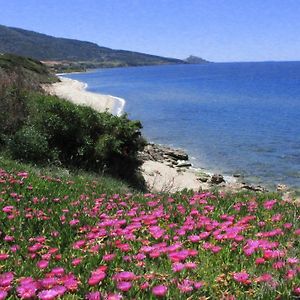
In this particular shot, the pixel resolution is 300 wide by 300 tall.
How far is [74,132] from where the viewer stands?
15.6 meters

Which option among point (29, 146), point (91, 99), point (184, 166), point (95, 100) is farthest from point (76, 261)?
point (91, 99)

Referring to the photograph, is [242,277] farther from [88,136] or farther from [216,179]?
[216,179]

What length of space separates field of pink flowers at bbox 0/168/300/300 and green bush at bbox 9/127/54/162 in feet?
25.2

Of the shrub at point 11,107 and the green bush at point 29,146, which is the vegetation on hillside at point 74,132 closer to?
the shrub at point 11,107

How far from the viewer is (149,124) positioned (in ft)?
132

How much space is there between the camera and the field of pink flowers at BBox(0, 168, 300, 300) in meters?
3.04

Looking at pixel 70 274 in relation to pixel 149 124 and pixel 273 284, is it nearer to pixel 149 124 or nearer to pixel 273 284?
pixel 273 284

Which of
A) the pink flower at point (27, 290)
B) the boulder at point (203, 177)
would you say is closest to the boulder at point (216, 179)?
the boulder at point (203, 177)

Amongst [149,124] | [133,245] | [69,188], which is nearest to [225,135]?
[149,124]

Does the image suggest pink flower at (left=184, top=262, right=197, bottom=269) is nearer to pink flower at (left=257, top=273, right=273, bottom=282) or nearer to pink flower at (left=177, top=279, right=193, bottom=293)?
pink flower at (left=177, top=279, right=193, bottom=293)

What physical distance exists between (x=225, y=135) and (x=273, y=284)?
104ft

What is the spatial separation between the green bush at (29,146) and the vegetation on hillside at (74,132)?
0.11 meters

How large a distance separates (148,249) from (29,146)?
34.2ft

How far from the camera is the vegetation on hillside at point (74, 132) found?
15227 mm
